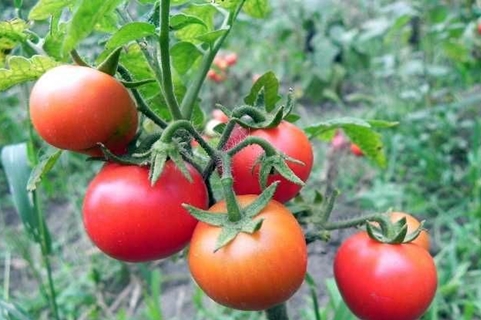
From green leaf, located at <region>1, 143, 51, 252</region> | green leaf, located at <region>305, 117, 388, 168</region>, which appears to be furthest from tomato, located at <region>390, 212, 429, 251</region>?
green leaf, located at <region>1, 143, 51, 252</region>

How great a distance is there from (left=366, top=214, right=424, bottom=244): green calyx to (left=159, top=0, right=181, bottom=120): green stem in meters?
0.28

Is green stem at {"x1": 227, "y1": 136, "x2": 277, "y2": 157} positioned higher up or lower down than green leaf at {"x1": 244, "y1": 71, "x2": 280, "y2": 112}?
higher up

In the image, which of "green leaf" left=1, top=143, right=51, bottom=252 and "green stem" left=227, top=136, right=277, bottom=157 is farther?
"green leaf" left=1, top=143, right=51, bottom=252

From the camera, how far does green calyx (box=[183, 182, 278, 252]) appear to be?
2.04ft

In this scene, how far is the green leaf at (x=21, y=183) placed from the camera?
1048 mm

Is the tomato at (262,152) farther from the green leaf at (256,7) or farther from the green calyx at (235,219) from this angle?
the green leaf at (256,7)

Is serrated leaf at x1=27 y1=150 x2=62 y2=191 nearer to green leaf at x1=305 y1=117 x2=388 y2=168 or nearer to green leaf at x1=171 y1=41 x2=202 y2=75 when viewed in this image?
green leaf at x1=171 y1=41 x2=202 y2=75

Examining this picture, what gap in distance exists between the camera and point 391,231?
78 centimetres

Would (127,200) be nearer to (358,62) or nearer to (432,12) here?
(432,12)

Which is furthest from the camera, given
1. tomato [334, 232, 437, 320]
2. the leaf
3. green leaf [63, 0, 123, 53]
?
tomato [334, 232, 437, 320]

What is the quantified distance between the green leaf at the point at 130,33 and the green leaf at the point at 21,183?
51 cm

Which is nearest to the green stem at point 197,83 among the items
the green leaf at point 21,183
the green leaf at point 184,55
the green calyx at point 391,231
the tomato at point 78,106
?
the green leaf at point 184,55

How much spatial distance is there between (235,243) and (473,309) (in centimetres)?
98

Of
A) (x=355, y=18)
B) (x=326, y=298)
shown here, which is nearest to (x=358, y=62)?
(x=355, y=18)
